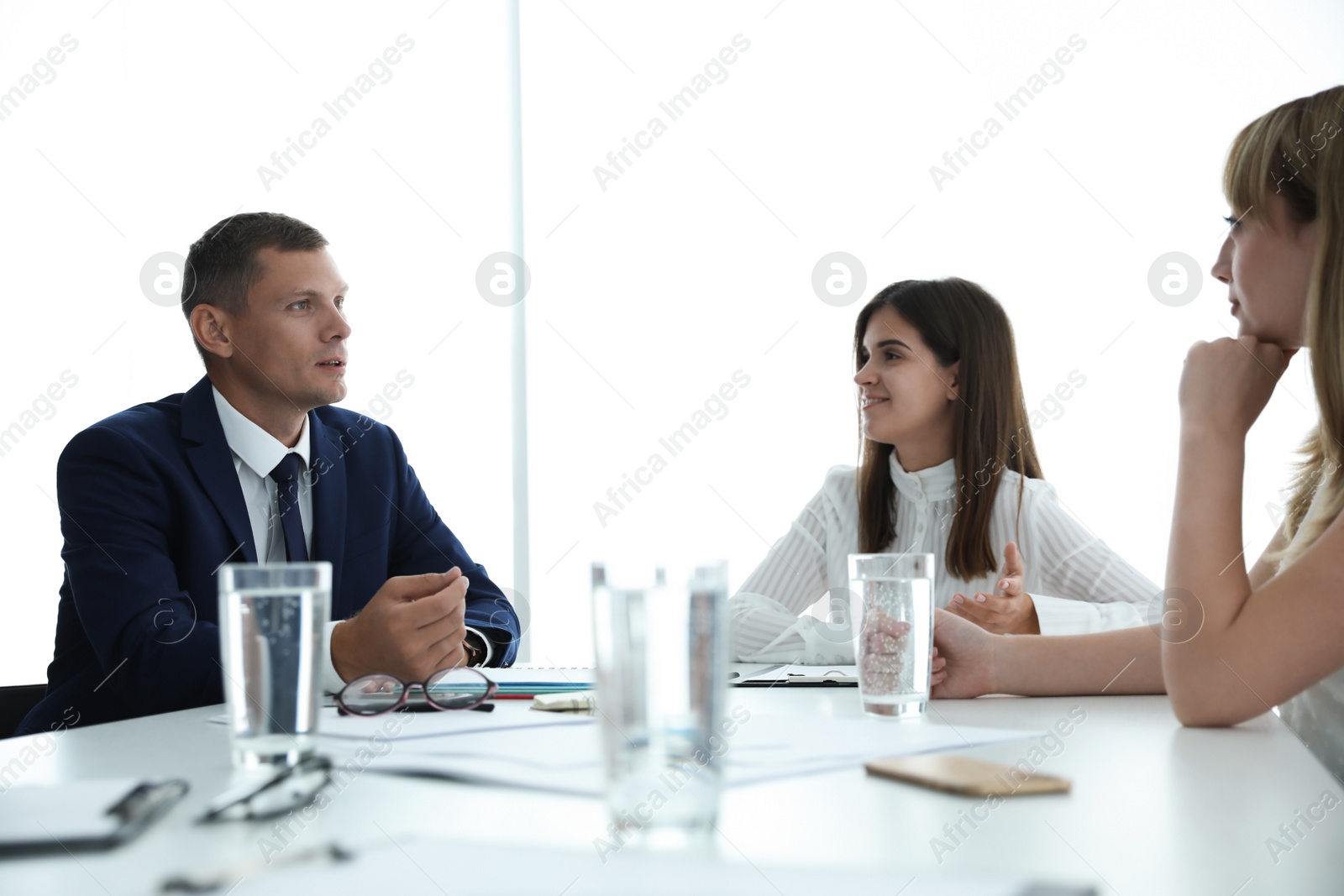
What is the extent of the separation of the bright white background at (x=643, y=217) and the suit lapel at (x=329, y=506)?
5.96ft

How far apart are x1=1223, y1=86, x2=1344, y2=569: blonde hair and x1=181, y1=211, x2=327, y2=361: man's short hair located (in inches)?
65.5

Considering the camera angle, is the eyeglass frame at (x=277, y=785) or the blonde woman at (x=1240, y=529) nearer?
the eyeglass frame at (x=277, y=785)

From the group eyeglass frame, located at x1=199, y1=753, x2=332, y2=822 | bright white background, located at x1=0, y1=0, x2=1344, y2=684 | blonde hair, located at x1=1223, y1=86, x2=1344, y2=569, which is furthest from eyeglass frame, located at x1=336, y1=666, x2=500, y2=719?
bright white background, located at x1=0, y1=0, x2=1344, y2=684

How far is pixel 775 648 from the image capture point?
1.62 meters

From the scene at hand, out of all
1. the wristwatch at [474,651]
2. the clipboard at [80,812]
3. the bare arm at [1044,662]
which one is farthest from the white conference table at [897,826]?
the wristwatch at [474,651]

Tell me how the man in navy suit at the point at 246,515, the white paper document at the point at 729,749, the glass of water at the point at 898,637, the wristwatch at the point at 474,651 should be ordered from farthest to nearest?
the wristwatch at the point at 474,651 < the man in navy suit at the point at 246,515 < the glass of water at the point at 898,637 < the white paper document at the point at 729,749

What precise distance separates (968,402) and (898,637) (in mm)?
1559

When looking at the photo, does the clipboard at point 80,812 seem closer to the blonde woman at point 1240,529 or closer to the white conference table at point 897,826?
the white conference table at point 897,826

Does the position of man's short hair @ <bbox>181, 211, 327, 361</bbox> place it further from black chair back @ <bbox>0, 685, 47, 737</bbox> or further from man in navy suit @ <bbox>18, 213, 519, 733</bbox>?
black chair back @ <bbox>0, 685, 47, 737</bbox>

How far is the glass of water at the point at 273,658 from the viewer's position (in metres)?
0.71

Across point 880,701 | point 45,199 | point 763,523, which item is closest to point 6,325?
point 45,199

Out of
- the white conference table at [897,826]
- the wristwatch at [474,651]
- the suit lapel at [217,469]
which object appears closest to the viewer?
the white conference table at [897,826]

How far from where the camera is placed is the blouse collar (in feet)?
7.69

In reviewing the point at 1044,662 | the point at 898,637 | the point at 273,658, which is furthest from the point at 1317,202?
the point at 273,658
